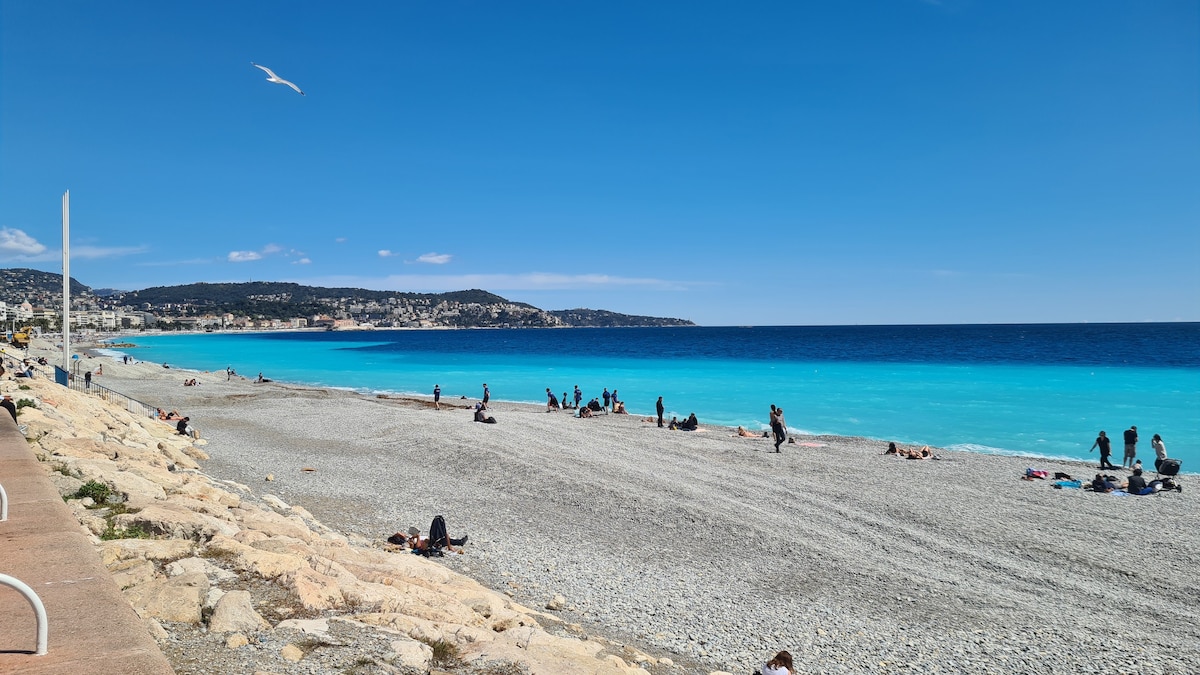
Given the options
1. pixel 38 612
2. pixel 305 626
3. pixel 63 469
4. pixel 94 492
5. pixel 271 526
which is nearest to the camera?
pixel 38 612

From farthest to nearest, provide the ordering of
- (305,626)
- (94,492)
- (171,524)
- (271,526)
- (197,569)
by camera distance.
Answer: (271,526), (94,492), (171,524), (197,569), (305,626)

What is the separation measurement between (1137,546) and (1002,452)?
13.8m

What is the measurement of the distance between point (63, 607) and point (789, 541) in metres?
11.5

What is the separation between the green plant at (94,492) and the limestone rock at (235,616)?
13.8ft

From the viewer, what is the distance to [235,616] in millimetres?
5129

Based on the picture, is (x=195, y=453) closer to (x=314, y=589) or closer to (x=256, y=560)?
(x=256, y=560)

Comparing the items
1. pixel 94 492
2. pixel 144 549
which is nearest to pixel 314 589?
pixel 144 549

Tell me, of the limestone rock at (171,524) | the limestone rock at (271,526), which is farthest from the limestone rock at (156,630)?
the limestone rock at (271,526)

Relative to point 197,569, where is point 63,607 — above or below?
above

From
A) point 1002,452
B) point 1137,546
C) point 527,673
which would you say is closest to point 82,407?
point 527,673

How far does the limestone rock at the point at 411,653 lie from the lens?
5.02m

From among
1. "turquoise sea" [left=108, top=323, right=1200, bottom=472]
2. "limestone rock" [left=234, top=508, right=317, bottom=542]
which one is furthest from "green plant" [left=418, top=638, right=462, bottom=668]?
"turquoise sea" [left=108, top=323, right=1200, bottom=472]

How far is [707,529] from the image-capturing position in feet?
44.4

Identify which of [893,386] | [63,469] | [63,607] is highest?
[63,607]
